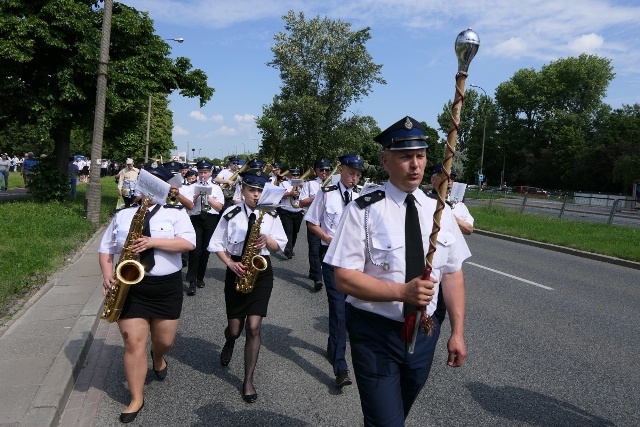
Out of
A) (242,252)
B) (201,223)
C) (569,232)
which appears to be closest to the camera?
(242,252)

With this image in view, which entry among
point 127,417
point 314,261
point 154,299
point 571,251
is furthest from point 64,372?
point 571,251

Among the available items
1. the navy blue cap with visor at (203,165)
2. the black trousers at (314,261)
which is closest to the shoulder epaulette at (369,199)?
the black trousers at (314,261)

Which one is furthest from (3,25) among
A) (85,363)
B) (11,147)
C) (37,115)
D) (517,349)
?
(11,147)

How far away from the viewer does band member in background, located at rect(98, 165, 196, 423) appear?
4188mm

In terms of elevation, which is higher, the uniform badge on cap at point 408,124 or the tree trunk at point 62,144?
the uniform badge on cap at point 408,124

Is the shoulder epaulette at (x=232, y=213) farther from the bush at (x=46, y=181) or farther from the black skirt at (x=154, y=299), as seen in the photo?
the bush at (x=46, y=181)

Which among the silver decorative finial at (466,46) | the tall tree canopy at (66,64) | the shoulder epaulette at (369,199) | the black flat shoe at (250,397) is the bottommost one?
the black flat shoe at (250,397)

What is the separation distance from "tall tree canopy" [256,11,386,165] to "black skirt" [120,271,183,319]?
36026 mm

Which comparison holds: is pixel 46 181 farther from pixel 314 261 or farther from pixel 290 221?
pixel 314 261

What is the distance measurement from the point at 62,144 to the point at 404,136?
19.4 m

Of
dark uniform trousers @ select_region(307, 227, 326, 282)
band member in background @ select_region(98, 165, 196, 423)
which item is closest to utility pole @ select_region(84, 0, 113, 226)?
dark uniform trousers @ select_region(307, 227, 326, 282)

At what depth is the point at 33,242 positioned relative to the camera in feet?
34.2

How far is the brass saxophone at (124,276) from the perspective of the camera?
398 cm

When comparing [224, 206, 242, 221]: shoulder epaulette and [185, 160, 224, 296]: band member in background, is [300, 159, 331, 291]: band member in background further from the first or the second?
[224, 206, 242, 221]: shoulder epaulette
